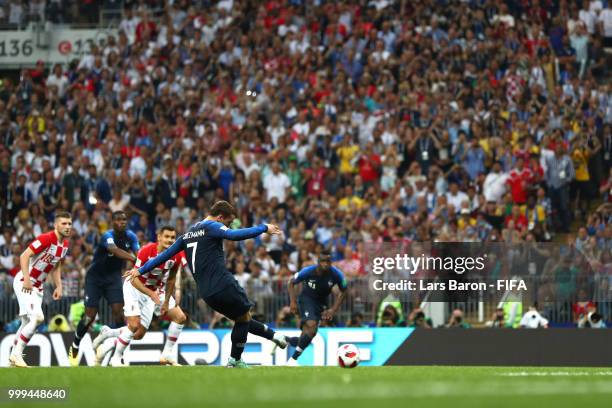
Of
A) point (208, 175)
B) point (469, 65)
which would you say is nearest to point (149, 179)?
point (208, 175)

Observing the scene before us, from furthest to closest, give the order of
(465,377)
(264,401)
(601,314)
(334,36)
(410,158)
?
(334,36) < (410,158) < (601,314) < (465,377) < (264,401)

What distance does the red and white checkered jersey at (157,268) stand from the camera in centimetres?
2078

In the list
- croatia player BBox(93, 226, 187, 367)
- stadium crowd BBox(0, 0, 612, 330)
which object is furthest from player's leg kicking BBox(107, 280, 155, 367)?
stadium crowd BBox(0, 0, 612, 330)

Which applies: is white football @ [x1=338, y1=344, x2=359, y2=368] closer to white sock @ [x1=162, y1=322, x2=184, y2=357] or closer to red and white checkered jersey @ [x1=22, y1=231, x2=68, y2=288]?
white sock @ [x1=162, y1=322, x2=184, y2=357]

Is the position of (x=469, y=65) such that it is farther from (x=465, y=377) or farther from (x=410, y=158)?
(x=465, y=377)

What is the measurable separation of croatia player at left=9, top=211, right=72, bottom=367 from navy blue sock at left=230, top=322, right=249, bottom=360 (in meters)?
4.02

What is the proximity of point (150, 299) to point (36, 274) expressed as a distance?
5.93 ft

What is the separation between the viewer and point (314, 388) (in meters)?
12.4

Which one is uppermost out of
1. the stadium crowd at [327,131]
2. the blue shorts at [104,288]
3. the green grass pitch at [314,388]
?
the stadium crowd at [327,131]

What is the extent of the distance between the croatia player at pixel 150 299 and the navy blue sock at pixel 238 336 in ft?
8.59

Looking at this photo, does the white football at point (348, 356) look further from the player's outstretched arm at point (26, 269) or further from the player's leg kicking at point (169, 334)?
the player's outstretched arm at point (26, 269)

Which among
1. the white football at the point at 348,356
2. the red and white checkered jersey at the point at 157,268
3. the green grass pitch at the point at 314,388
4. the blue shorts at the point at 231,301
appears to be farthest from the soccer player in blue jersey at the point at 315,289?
the green grass pitch at the point at 314,388

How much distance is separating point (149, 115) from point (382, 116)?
6.31 meters

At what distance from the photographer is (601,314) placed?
24.6 meters
